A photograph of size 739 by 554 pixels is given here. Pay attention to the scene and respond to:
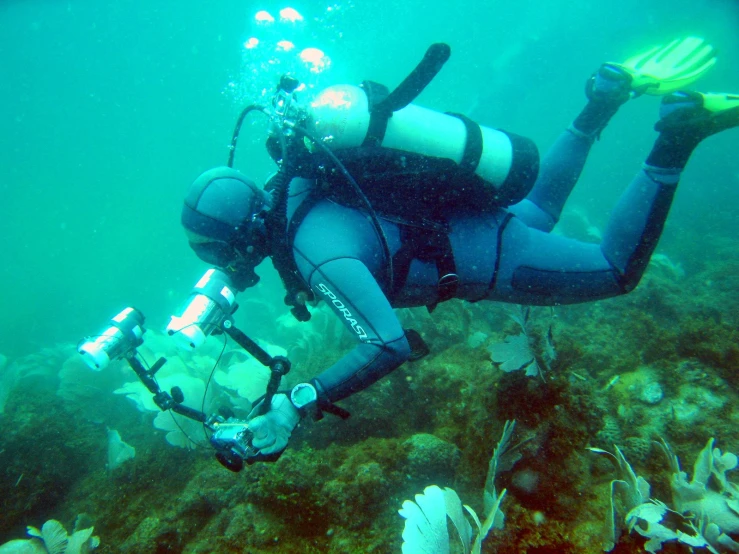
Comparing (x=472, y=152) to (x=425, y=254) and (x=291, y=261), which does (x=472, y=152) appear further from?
(x=291, y=261)

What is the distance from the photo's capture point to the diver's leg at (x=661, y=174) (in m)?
2.74

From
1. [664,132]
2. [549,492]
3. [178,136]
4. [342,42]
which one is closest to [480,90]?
[342,42]

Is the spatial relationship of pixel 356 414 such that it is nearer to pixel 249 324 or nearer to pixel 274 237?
pixel 274 237

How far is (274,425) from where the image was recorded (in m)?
2.25

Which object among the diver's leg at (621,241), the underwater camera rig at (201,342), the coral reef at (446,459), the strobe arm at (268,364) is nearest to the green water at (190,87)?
the coral reef at (446,459)

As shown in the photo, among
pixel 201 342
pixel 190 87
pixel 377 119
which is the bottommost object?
pixel 201 342

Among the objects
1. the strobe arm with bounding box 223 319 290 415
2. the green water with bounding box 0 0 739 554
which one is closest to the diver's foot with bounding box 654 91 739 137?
the green water with bounding box 0 0 739 554

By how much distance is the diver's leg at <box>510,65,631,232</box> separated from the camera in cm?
372

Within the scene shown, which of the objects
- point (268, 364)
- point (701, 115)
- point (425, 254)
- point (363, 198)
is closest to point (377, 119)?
point (363, 198)

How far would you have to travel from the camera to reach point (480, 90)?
2856 centimetres

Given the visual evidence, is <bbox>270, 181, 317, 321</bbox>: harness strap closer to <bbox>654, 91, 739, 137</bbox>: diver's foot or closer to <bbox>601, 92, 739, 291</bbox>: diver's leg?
<bbox>601, 92, 739, 291</bbox>: diver's leg

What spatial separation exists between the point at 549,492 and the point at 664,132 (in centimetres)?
278

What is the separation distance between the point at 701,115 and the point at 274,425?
372cm

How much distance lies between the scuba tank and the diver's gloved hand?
1808 mm
